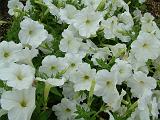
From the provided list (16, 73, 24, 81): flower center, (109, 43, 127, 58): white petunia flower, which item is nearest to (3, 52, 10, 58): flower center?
(16, 73, 24, 81): flower center

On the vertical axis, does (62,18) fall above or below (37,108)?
above

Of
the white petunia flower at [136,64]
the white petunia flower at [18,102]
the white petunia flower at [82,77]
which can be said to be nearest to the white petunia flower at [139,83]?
the white petunia flower at [136,64]

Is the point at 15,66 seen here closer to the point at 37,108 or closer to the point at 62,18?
the point at 37,108

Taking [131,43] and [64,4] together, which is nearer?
[131,43]

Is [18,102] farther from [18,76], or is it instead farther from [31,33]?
[31,33]

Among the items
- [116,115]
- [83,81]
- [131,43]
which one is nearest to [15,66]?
[83,81]
